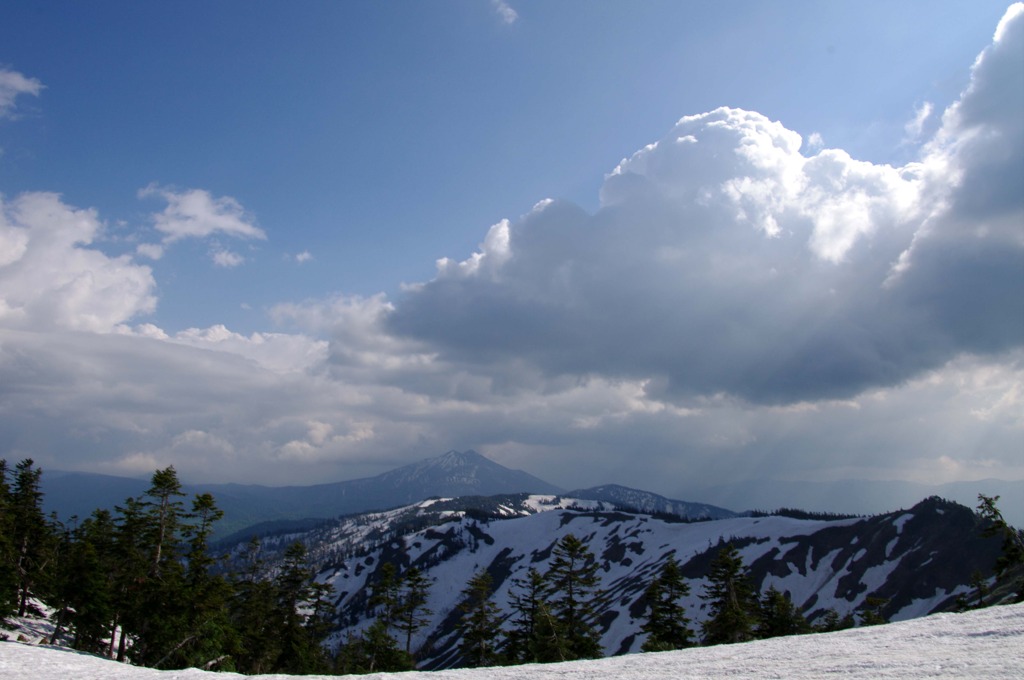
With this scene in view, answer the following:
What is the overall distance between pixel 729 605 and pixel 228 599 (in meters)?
34.3

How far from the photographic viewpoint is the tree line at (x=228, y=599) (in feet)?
112

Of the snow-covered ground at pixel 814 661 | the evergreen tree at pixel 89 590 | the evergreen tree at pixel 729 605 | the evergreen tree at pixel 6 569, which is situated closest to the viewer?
the snow-covered ground at pixel 814 661

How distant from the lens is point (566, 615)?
41469 mm

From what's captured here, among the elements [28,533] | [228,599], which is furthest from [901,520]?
[28,533]

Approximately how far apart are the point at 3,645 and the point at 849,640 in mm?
26463

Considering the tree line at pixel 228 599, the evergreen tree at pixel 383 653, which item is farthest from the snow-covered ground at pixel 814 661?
the evergreen tree at pixel 383 653

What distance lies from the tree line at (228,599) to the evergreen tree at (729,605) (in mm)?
100

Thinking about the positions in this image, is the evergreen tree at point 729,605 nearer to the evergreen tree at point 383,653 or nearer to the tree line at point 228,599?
the tree line at point 228,599

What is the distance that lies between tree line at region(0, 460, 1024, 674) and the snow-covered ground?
653 inches

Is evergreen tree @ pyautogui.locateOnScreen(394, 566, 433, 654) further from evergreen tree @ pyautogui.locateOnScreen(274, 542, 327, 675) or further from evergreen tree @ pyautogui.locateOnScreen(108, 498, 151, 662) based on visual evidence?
evergreen tree @ pyautogui.locateOnScreen(108, 498, 151, 662)

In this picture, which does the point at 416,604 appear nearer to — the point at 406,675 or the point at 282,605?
the point at 282,605

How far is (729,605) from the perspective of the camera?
4184cm

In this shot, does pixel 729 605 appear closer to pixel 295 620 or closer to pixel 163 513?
pixel 295 620

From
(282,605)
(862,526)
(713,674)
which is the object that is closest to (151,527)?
(282,605)
